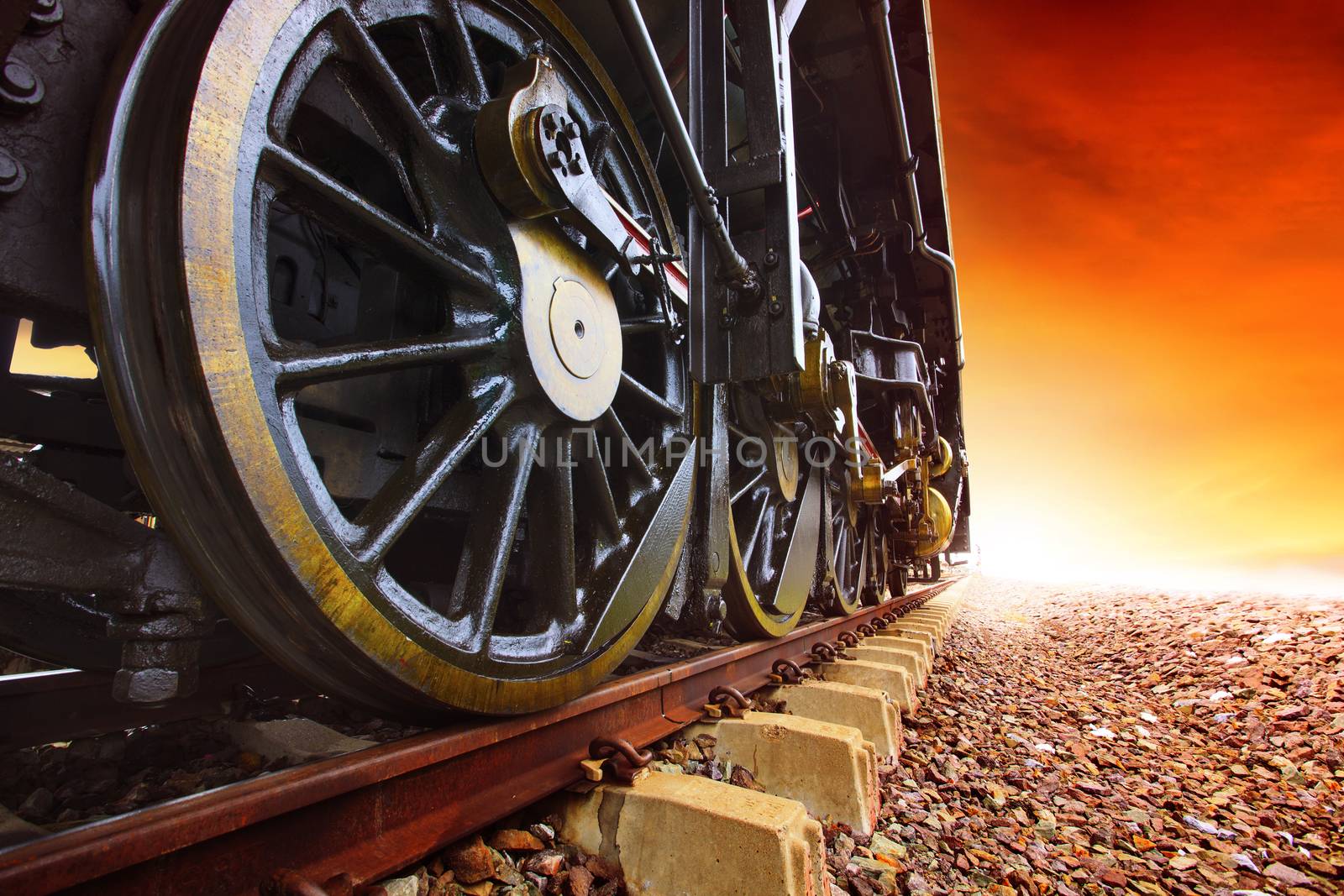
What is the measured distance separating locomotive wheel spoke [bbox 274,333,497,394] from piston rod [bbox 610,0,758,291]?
1.74ft

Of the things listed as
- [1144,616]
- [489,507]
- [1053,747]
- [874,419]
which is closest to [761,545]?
[1053,747]

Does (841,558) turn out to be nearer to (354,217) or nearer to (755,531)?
(755,531)

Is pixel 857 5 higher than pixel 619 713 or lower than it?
higher

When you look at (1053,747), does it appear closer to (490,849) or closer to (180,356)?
(490,849)

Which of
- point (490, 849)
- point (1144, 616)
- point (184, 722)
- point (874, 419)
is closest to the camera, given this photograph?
point (490, 849)

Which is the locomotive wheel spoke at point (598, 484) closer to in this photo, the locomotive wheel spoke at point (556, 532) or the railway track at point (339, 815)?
the locomotive wheel spoke at point (556, 532)

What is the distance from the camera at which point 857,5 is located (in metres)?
3.52

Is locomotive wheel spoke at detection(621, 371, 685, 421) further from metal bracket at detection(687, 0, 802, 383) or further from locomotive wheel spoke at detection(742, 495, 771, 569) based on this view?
locomotive wheel spoke at detection(742, 495, 771, 569)

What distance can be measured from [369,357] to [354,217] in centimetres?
22

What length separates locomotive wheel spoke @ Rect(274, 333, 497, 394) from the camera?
3.02 ft

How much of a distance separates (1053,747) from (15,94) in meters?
3.14

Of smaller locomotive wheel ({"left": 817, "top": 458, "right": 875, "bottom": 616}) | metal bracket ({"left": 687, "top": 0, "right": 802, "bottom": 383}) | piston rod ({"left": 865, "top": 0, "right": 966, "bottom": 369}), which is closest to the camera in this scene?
metal bracket ({"left": 687, "top": 0, "right": 802, "bottom": 383})

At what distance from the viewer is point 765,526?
9.89 feet

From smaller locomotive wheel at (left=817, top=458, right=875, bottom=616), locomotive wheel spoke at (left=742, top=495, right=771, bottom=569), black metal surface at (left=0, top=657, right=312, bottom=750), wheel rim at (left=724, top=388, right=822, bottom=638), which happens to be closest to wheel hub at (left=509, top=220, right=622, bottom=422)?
black metal surface at (left=0, top=657, right=312, bottom=750)
